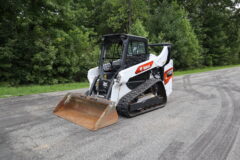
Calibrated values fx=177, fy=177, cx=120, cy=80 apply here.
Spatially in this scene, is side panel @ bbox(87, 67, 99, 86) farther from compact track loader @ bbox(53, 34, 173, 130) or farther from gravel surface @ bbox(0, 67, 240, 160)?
gravel surface @ bbox(0, 67, 240, 160)

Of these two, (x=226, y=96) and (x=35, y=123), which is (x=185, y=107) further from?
(x=35, y=123)

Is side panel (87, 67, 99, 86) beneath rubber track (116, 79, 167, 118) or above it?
above

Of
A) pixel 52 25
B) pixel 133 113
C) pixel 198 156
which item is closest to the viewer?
pixel 198 156

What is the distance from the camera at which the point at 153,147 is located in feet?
9.54

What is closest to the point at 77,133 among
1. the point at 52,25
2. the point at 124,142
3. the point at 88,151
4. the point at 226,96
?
the point at 88,151

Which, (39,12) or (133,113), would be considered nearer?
(133,113)

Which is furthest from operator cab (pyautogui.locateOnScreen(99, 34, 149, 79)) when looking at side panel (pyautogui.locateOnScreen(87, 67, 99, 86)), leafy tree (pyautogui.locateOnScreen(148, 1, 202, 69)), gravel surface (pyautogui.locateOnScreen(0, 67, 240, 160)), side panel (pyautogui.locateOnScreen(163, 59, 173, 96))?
leafy tree (pyautogui.locateOnScreen(148, 1, 202, 69))

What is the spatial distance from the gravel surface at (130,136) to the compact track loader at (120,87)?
0.26 meters

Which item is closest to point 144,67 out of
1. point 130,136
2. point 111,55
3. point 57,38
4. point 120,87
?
point 120,87

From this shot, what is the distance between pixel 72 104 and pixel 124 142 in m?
1.96

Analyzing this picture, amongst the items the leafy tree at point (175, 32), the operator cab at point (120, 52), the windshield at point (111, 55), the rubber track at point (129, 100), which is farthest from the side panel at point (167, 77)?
the leafy tree at point (175, 32)

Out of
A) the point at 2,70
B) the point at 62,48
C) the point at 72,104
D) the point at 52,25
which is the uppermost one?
the point at 52,25

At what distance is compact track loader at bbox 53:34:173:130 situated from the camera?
395 cm

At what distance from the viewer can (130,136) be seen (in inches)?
130
